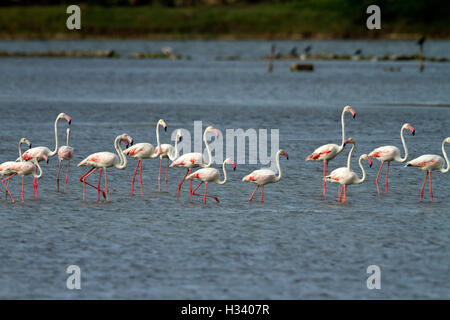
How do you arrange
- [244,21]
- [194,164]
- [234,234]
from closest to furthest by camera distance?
[234,234], [194,164], [244,21]

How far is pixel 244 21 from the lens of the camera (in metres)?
189

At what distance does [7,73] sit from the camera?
7138cm

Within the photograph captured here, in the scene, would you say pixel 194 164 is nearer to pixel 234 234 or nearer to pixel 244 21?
pixel 234 234

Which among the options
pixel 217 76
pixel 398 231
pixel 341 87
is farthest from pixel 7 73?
pixel 398 231

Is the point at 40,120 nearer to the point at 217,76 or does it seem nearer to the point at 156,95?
the point at 156,95

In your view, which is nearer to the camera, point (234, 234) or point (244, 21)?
point (234, 234)

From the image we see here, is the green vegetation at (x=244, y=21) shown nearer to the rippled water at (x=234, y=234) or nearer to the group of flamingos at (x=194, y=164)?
the rippled water at (x=234, y=234)

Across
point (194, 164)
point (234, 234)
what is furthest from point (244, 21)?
point (234, 234)

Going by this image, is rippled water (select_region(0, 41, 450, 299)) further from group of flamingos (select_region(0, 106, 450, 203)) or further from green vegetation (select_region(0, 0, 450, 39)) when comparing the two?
green vegetation (select_region(0, 0, 450, 39))

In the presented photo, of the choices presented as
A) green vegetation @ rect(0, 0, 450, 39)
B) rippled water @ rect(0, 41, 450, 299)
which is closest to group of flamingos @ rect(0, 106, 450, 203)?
rippled water @ rect(0, 41, 450, 299)

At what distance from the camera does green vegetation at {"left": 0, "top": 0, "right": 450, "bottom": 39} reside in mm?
180125

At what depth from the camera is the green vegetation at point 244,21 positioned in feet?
591

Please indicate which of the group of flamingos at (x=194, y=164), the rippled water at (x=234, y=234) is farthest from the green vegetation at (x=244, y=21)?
the group of flamingos at (x=194, y=164)

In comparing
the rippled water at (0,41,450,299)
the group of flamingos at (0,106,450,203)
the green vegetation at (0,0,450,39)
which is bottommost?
the rippled water at (0,41,450,299)
